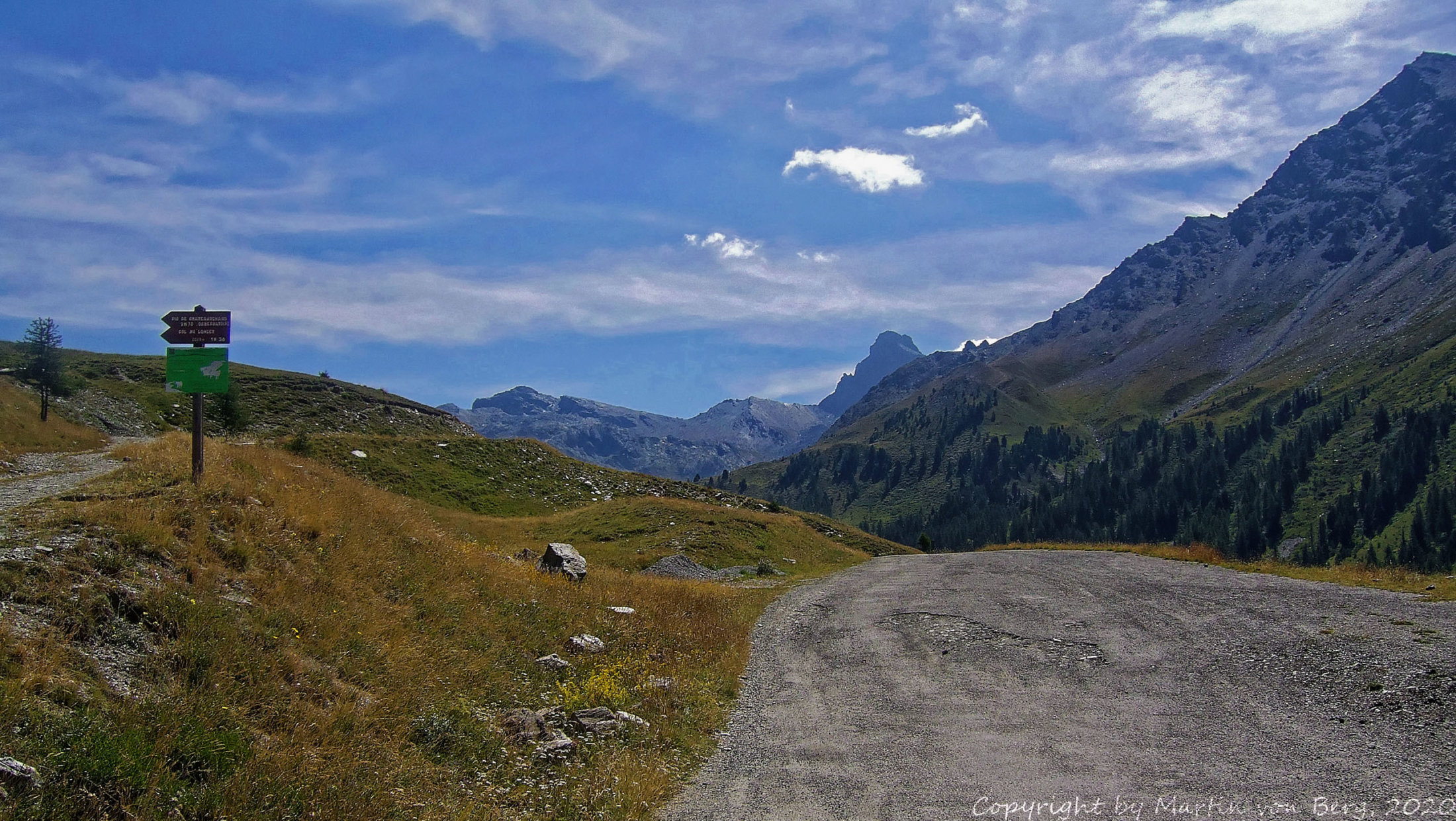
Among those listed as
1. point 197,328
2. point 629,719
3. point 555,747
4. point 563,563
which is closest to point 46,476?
point 197,328

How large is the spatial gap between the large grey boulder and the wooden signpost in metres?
9.65

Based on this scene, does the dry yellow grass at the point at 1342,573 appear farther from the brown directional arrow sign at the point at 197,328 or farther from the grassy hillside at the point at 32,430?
the grassy hillside at the point at 32,430

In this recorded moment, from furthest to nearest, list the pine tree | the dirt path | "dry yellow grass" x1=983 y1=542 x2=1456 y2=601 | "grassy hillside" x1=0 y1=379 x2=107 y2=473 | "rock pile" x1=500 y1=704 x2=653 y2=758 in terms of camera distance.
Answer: the pine tree → "grassy hillside" x1=0 y1=379 x2=107 y2=473 → "dry yellow grass" x1=983 y1=542 x2=1456 y2=601 → the dirt path → "rock pile" x1=500 y1=704 x2=653 y2=758

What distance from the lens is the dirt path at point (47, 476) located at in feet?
47.3

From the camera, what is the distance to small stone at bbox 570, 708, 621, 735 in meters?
11.4

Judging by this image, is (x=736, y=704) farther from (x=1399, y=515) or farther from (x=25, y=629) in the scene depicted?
(x=1399, y=515)

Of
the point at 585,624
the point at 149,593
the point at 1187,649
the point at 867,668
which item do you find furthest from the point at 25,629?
the point at 1187,649

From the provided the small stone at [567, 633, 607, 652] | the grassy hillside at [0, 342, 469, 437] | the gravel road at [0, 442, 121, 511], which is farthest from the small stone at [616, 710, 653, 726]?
the grassy hillside at [0, 342, 469, 437]

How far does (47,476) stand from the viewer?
65.3 ft

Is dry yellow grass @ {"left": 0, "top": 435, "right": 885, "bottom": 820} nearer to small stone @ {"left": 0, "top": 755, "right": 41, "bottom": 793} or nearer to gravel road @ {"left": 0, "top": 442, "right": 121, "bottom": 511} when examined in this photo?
small stone @ {"left": 0, "top": 755, "right": 41, "bottom": 793}

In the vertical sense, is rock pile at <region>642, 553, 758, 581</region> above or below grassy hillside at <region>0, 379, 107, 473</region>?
below

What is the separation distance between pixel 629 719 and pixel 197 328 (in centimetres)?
1276

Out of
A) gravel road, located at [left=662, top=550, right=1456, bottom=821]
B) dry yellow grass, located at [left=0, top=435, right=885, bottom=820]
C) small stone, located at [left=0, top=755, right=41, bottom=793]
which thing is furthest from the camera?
gravel road, located at [left=662, top=550, right=1456, bottom=821]

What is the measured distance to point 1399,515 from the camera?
17788 cm
